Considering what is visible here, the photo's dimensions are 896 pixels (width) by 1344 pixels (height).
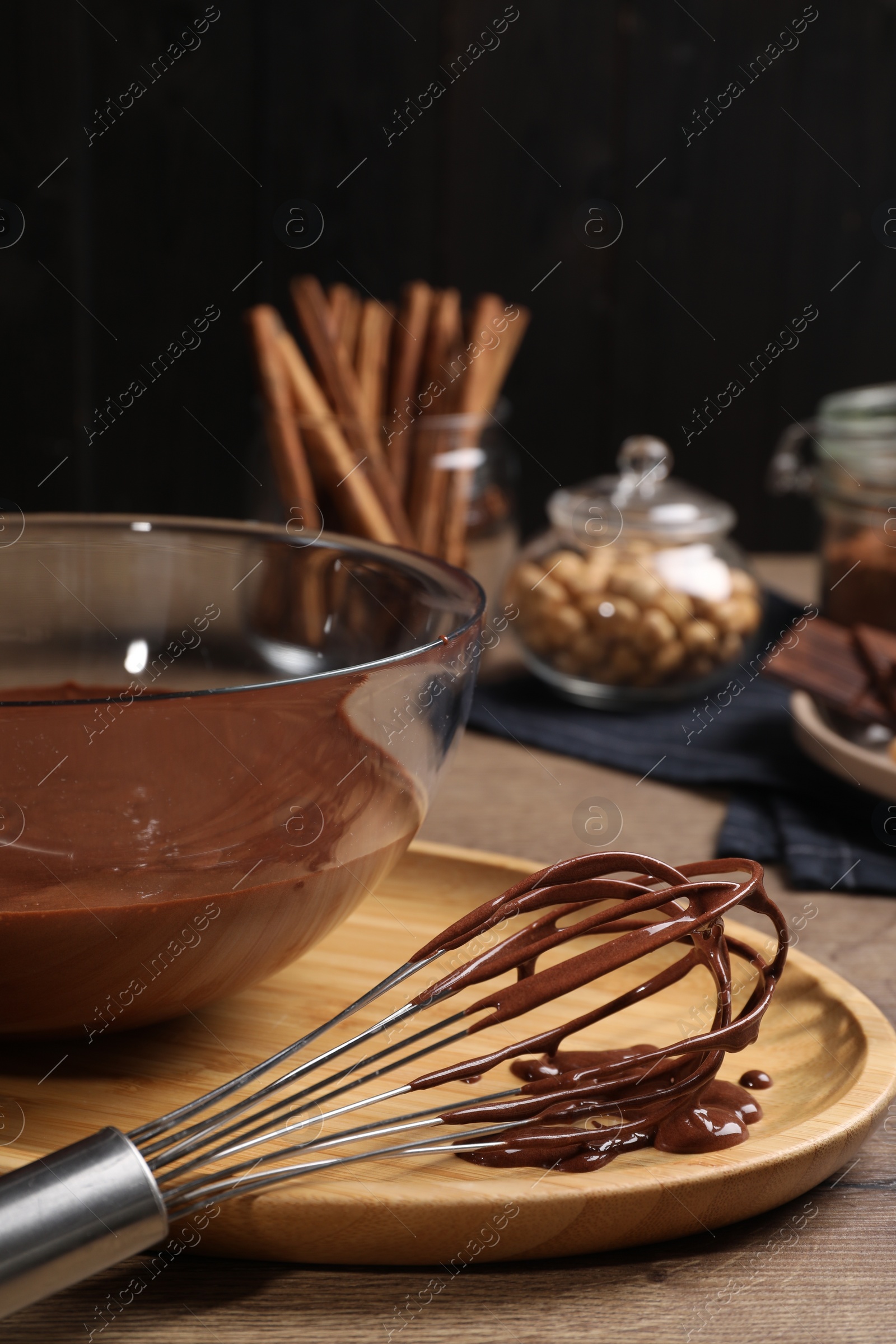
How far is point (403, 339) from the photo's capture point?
0.97 metres

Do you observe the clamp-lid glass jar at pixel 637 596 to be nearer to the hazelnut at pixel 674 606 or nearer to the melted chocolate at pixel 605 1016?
the hazelnut at pixel 674 606

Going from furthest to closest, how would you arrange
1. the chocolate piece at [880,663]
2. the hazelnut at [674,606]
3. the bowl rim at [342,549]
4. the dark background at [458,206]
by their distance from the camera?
the dark background at [458,206] < the hazelnut at [674,606] < the chocolate piece at [880,663] < the bowl rim at [342,549]

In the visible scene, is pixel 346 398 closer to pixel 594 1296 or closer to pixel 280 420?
pixel 280 420

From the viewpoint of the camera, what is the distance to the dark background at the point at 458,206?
1.33 m

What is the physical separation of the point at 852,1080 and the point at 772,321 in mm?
1210

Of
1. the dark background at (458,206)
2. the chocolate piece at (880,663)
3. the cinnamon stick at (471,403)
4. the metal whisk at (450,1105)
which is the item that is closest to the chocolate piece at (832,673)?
the chocolate piece at (880,663)

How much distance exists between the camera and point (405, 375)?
0.96m

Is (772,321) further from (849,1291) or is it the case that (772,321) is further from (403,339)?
(849,1291)

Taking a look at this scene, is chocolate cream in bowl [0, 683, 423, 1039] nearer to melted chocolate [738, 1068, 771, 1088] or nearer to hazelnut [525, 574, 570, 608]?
melted chocolate [738, 1068, 771, 1088]

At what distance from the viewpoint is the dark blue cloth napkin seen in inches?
26.4

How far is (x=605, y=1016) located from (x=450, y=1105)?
5 centimetres

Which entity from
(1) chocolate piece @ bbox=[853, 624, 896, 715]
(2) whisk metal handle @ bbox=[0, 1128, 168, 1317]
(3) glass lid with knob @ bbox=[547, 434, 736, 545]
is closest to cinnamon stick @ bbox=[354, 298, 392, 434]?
(3) glass lid with knob @ bbox=[547, 434, 736, 545]

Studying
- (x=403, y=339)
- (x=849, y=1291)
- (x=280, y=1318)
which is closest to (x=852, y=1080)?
(x=849, y=1291)

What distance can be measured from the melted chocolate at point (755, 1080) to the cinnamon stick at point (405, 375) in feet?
1.91
